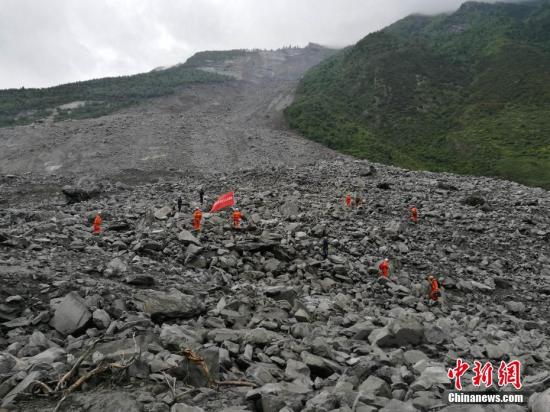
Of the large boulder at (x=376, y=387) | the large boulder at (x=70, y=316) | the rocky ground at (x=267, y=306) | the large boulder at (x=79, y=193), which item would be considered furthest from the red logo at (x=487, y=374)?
the large boulder at (x=79, y=193)

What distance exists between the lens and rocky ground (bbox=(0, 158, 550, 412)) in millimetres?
5801

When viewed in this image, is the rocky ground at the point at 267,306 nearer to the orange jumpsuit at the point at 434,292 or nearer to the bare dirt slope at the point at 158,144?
the orange jumpsuit at the point at 434,292

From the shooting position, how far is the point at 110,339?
6.68 metres

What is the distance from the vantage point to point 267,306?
382 inches

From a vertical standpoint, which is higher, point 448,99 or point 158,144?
point 448,99

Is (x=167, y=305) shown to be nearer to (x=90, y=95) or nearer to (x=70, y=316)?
(x=70, y=316)

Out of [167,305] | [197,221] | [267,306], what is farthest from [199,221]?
[167,305]

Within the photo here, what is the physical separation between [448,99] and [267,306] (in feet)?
213

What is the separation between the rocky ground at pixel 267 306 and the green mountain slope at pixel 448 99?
2551 centimetres

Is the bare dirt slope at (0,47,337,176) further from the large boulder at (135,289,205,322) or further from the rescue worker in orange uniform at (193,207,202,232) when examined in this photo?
the large boulder at (135,289,205,322)

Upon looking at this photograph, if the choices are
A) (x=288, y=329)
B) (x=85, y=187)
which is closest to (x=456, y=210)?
(x=288, y=329)

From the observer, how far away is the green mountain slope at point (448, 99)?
1849 inches

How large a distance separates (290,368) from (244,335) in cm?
129

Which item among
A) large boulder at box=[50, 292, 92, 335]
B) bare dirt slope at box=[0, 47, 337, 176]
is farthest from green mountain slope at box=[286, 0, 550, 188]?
large boulder at box=[50, 292, 92, 335]
